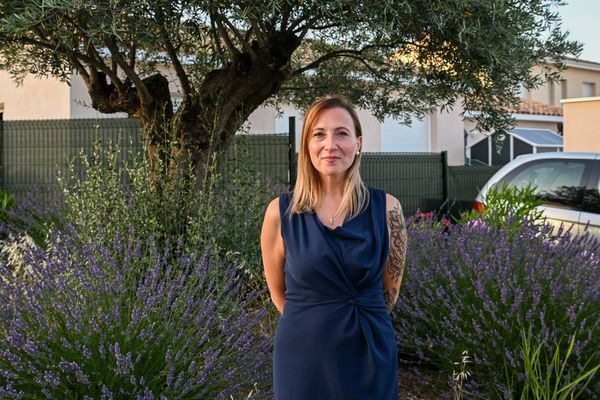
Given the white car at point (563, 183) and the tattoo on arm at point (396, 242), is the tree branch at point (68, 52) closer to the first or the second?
the tattoo on arm at point (396, 242)

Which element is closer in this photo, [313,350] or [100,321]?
[313,350]

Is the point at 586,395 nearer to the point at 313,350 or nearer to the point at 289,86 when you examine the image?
the point at 313,350

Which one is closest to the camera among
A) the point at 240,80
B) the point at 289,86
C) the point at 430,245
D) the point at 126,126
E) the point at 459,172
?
the point at 430,245

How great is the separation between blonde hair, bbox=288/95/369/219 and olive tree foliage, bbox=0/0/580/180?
1.85m

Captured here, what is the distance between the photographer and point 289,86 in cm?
913

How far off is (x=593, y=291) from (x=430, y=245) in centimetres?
136

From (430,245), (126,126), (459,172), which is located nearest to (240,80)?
(430,245)

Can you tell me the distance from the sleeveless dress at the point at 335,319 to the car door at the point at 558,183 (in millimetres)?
5437

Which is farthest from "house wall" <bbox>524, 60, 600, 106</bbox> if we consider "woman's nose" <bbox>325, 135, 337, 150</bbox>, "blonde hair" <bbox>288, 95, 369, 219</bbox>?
"woman's nose" <bbox>325, 135, 337, 150</bbox>

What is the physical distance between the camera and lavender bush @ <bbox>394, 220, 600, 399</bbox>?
398 cm

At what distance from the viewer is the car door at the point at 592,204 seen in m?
7.46

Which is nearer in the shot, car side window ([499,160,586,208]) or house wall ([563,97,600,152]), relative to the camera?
car side window ([499,160,586,208])

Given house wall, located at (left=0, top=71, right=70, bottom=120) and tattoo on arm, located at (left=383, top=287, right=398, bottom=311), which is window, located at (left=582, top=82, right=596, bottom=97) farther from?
tattoo on arm, located at (left=383, top=287, right=398, bottom=311)

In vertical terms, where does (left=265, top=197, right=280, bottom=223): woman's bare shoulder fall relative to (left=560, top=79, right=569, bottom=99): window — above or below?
below
